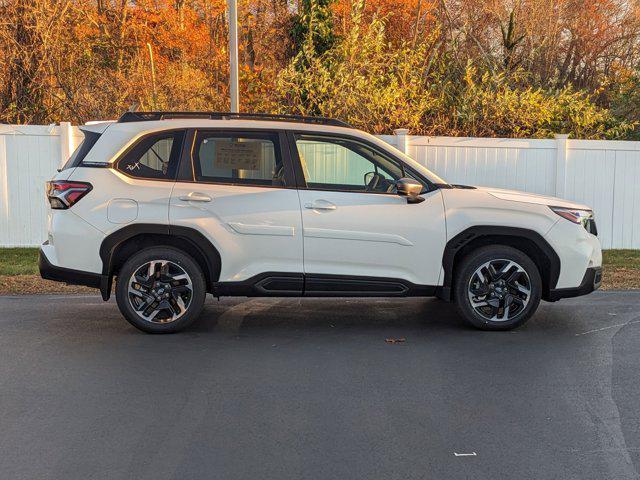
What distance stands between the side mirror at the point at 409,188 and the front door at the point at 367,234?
0.34 ft

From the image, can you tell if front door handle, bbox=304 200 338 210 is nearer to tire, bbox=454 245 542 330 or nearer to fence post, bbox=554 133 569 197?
tire, bbox=454 245 542 330

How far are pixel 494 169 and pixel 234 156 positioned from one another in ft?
22.0

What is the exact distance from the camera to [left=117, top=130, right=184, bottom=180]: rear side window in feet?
23.0

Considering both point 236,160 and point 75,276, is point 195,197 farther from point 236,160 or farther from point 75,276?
point 75,276

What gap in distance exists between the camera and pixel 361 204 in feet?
22.9

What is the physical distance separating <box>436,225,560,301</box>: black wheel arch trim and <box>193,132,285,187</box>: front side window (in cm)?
169

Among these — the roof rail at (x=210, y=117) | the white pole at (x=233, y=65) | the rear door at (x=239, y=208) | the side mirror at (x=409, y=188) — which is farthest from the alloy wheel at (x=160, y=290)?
the white pole at (x=233, y=65)

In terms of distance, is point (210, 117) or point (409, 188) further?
point (210, 117)

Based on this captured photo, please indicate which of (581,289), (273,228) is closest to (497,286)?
(581,289)

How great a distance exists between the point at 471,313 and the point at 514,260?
2.09 feet

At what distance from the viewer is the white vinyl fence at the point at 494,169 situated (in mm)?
12328

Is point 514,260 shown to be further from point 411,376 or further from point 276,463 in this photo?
point 276,463

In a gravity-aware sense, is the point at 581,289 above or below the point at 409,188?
below

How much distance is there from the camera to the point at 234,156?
23.3ft
